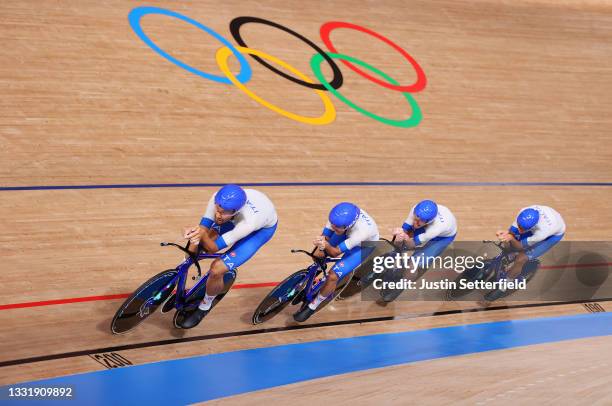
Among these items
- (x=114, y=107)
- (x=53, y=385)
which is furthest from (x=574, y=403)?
(x=114, y=107)

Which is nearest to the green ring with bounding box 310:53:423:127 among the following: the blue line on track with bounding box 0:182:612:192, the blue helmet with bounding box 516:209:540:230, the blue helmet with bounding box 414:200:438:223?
the blue line on track with bounding box 0:182:612:192

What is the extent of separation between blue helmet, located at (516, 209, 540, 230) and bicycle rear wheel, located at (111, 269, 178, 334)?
2579 mm

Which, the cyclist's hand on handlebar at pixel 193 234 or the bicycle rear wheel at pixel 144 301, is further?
the bicycle rear wheel at pixel 144 301

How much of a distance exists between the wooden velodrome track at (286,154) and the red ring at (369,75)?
9 cm

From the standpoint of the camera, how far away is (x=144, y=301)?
177 inches

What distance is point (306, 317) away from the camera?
16.6 ft

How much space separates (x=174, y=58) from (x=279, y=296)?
3.61 meters

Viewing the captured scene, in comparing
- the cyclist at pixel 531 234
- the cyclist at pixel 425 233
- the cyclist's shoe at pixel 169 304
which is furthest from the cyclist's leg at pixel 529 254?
the cyclist's shoe at pixel 169 304

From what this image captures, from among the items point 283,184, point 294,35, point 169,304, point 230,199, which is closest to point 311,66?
point 294,35

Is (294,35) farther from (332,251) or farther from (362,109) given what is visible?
(332,251)

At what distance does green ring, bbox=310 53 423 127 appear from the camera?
7914 millimetres

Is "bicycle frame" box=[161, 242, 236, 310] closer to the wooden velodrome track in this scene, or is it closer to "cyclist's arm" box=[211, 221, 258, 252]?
"cyclist's arm" box=[211, 221, 258, 252]

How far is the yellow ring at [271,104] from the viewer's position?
24.8 feet

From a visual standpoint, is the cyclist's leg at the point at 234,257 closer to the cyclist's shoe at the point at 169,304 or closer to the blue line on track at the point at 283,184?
the cyclist's shoe at the point at 169,304
